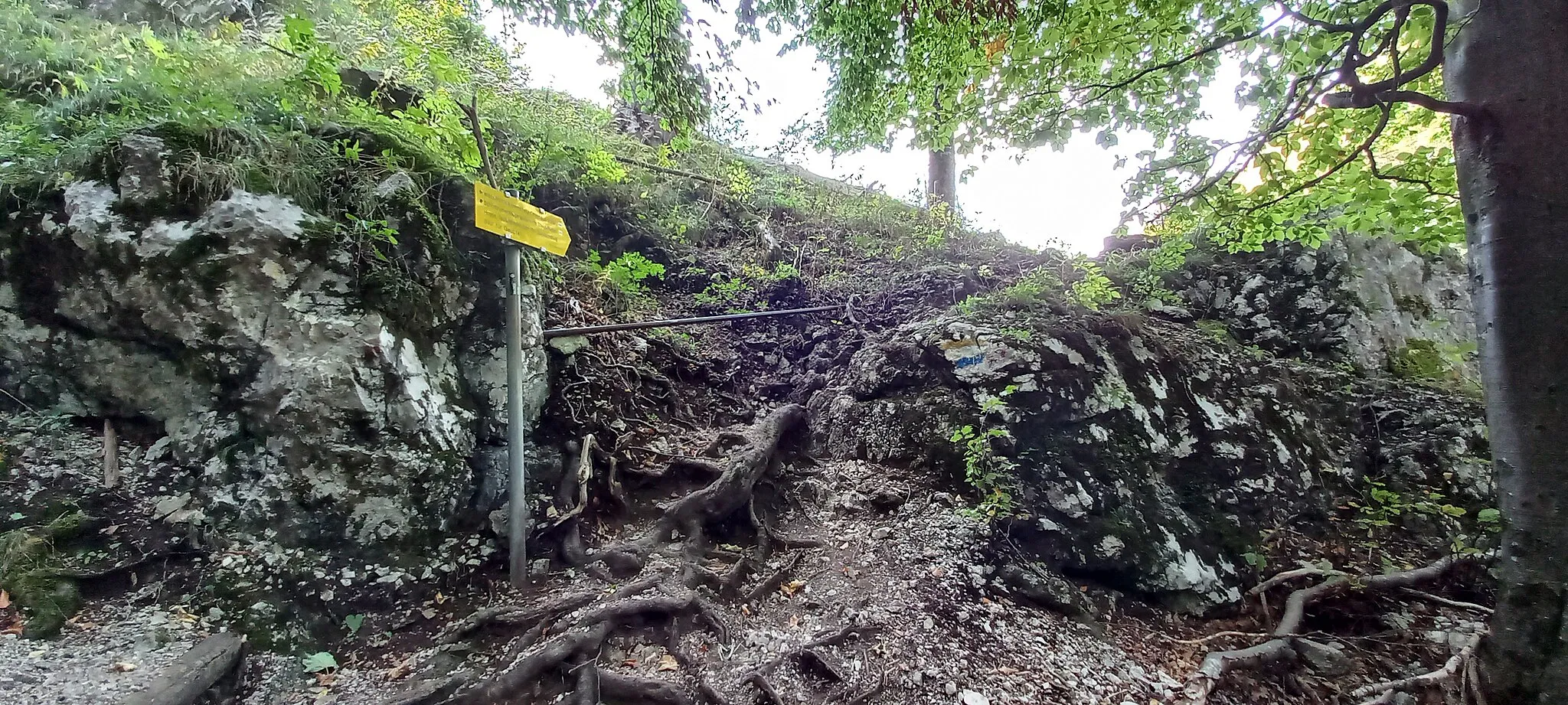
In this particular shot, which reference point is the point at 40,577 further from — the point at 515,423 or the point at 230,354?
the point at 515,423

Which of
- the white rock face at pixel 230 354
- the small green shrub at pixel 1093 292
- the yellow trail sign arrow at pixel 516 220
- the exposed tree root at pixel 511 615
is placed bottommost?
the exposed tree root at pixel 511 615

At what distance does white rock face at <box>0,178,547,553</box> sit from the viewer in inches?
104

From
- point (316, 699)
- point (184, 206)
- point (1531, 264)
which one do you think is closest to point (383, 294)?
point (184, 206)

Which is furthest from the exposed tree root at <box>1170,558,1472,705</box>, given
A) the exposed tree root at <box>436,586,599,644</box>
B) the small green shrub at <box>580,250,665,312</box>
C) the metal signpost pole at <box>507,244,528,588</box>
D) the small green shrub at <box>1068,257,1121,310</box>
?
the small green shrub at <box>580,250,665,312</box>

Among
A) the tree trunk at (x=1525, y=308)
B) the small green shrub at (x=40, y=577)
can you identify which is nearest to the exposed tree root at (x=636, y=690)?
the small green shrub at (x=40, y=577)

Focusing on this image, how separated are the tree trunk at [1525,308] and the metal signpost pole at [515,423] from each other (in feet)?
14.0

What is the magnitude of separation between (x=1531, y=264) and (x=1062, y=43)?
235 cm

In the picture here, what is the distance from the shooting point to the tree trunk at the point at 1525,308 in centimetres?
185

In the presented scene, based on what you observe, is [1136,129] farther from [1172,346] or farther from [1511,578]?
[1511,578]

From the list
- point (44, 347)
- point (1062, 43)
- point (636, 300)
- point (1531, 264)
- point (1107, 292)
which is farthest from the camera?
point (636, 300)

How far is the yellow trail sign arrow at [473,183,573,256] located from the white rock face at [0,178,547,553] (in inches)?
37.0

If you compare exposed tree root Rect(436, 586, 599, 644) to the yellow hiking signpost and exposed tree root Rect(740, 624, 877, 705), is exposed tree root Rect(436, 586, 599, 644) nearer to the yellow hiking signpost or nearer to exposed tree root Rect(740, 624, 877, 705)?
the yellow hiking signpost

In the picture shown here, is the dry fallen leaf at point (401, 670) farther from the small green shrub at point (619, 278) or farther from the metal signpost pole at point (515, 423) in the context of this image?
the small green shrub at point (619, 278)

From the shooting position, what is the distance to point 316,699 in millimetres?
2230
